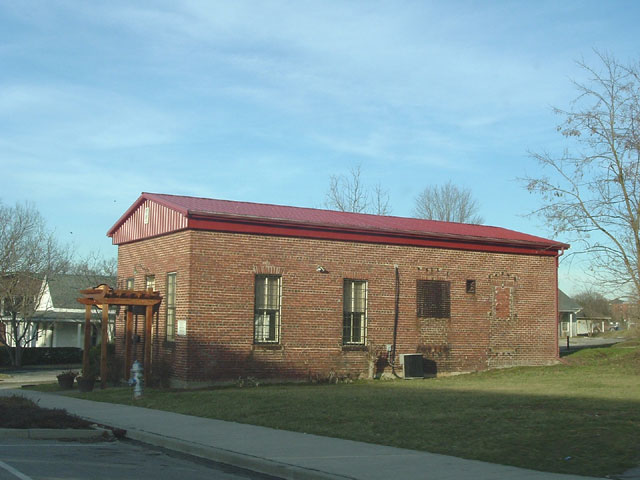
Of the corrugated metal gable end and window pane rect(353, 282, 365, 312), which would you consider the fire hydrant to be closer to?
the corrugated metal gable end

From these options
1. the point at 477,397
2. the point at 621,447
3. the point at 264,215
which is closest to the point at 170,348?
the point at 264,215

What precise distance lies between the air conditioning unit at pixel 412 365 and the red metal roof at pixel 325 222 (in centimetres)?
381

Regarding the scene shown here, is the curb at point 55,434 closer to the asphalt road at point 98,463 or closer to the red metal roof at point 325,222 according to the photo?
the asphalt road at point 98,463

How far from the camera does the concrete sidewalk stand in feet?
30.7

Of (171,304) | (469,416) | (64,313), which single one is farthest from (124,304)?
(64,313)

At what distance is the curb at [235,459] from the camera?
9.66 metres

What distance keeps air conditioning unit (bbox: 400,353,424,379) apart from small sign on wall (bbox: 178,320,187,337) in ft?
23.7

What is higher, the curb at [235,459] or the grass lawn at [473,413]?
the grass lawn at [473,413]

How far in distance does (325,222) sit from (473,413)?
446 inches

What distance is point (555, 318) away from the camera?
28.5m

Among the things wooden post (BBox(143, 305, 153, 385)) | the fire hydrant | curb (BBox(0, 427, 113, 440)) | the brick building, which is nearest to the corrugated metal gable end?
the brick building

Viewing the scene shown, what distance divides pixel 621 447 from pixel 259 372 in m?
13.8

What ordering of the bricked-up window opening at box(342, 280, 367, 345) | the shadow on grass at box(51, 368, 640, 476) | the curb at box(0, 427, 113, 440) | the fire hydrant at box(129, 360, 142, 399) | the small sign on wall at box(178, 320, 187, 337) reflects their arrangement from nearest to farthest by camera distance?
the shadow on grass at box(51, 368, 640, 476) → the curb at box(0, 427, 113, 440) → the fire hydrant at box(129, 360, 142, 399) → the small sign on wall at box(178, 320, 187, 337) → the bricked-up window opening at box(342, 280, 367, 345)

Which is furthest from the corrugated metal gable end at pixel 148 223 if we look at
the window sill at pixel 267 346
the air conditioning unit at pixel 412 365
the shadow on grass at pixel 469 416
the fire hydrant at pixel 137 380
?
the air conditioning unit at pixel 412 365
